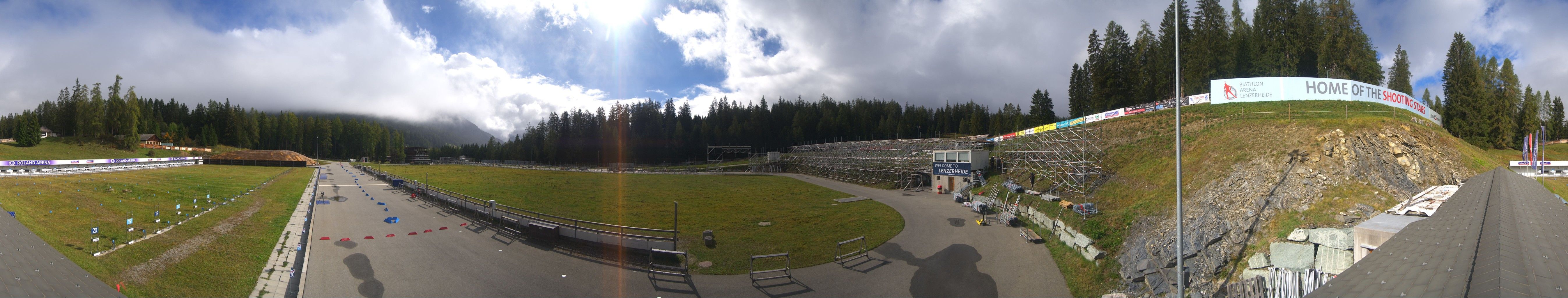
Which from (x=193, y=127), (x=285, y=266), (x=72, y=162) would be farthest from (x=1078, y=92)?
(x=193, y=127)

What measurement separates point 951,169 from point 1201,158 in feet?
46.9

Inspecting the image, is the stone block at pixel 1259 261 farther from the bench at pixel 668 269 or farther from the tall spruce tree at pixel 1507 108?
the tall spruce tree at pixel 1507 108

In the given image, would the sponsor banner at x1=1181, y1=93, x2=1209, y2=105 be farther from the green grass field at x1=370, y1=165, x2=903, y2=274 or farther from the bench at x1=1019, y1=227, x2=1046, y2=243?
the bench at x1=1019, y1=227, x2=1046, y2=243

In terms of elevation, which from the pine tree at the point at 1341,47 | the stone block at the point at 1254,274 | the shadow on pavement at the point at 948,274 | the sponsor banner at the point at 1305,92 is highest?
the pine tree at the point at 1341,47

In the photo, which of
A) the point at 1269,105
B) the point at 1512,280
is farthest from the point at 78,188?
the point at 1269,105

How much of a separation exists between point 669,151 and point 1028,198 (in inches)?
2781

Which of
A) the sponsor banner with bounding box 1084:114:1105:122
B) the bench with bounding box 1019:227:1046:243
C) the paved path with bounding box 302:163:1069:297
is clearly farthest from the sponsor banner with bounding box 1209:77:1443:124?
the paved path with bounding box 302:163:1069:297

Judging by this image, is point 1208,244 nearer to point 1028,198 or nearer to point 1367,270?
point 1367,270

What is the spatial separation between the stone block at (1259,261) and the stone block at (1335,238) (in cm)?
87

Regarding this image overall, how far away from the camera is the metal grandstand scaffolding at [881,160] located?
38.1 m

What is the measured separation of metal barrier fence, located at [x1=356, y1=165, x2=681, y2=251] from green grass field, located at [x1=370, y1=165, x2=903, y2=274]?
1035 millimetres

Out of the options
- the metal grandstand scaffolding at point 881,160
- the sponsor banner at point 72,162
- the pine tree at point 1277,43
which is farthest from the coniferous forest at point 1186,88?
the sponsor banner at point 72,162

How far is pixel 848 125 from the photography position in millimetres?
90250

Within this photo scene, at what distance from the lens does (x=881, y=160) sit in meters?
44.0
